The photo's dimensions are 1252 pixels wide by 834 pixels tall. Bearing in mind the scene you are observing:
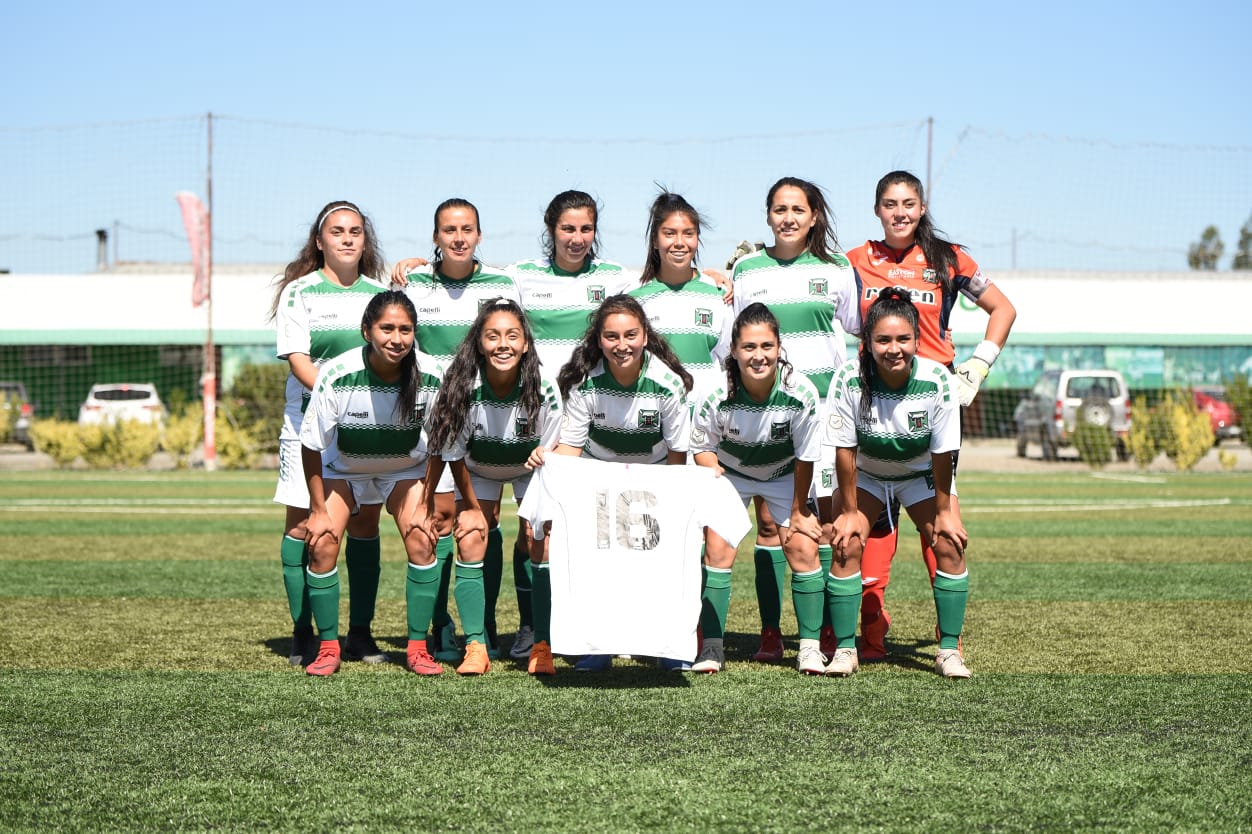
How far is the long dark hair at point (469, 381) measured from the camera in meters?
5.38

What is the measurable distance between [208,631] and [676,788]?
12.0 ft

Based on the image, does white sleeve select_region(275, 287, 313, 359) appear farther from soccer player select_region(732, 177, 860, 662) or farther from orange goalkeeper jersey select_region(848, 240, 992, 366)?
orange goalkeeper jersey select_region(848, 240, 992, 366)

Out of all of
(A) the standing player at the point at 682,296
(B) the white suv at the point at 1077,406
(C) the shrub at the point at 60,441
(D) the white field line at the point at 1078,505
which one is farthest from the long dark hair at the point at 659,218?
(C) the shrub at the point at 60,441

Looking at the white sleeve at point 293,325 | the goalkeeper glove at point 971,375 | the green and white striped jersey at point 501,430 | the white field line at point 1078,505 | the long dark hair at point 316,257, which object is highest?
the long dark hair at point 316,257

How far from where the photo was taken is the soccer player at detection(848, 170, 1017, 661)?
5.75m

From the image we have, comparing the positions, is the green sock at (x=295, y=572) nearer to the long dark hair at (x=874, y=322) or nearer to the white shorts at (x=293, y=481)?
the white shorts at (x=293, y=481)

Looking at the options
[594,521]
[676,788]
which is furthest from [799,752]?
[594,521]

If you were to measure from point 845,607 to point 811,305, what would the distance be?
1.34m

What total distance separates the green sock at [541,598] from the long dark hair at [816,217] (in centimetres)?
186

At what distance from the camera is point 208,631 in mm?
6543

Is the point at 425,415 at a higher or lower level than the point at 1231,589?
higher

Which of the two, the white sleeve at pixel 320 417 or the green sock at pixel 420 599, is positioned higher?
the white sleeve at pixel 320 417

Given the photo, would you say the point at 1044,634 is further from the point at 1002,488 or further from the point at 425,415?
the point at 1002,488

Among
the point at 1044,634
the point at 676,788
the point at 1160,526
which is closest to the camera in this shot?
the point at 676,788
